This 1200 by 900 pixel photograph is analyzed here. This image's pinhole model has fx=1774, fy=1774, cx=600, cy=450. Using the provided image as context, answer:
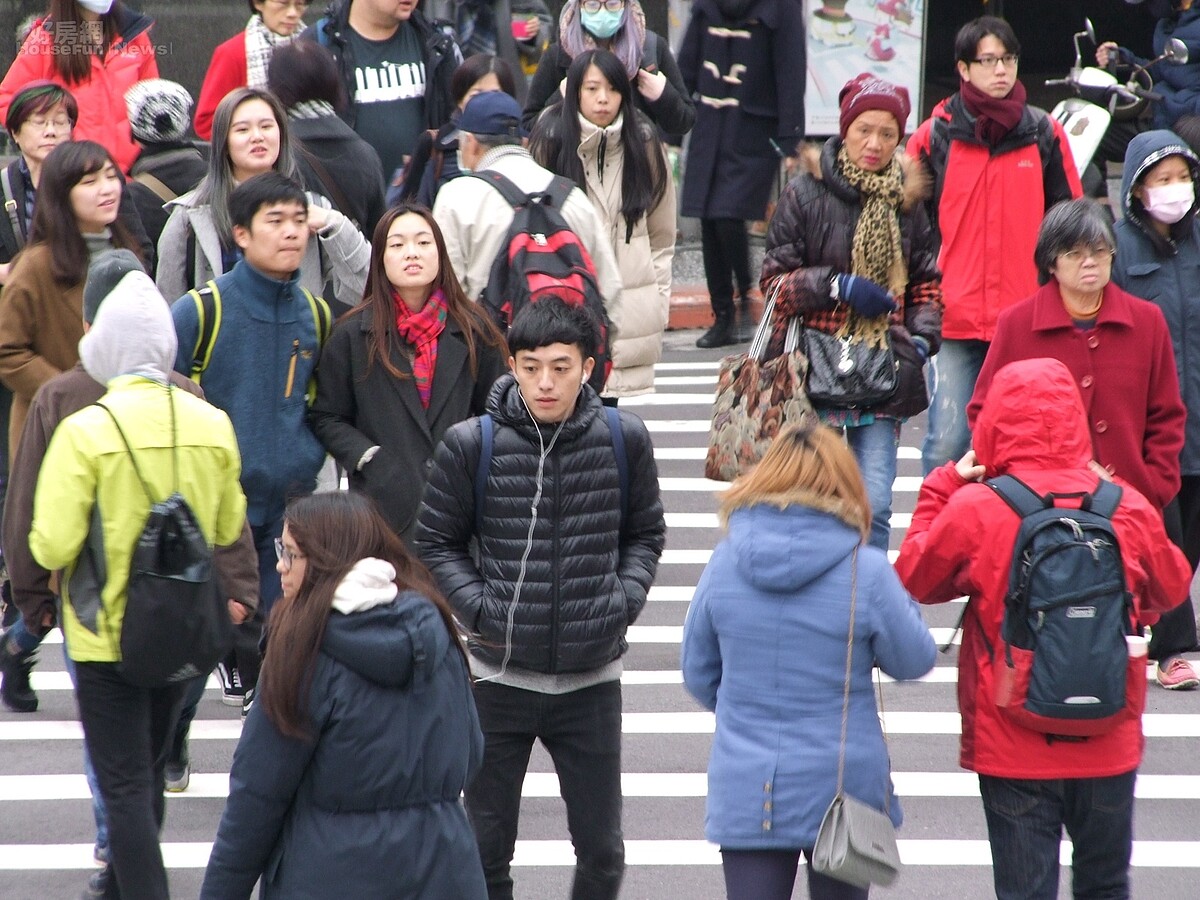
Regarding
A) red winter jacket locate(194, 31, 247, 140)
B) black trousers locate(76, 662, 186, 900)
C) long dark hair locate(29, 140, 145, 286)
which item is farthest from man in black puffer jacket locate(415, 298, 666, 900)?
red winter jacket locate(194, 31, 247, 140)

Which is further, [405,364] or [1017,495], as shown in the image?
[405,364]

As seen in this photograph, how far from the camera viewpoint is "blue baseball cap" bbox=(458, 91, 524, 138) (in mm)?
7137

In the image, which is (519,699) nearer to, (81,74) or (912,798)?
(912,798)

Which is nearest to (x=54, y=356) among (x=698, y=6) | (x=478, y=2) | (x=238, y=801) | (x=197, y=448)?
(x=197, y=448)

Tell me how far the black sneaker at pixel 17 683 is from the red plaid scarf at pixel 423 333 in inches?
88.8

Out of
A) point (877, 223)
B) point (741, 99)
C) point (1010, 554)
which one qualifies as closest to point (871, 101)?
point (877, 223)

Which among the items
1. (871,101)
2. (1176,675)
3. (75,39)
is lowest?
(1176,675)

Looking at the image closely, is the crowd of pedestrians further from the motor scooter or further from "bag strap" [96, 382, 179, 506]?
the motor scooter

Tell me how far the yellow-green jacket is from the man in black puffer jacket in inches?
28.6

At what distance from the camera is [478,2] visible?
11938 millimetres

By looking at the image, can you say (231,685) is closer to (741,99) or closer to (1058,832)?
(1058,832)

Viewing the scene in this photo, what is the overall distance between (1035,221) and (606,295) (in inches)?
88.0

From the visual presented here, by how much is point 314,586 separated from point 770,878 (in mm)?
1335

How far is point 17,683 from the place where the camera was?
738cm
